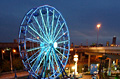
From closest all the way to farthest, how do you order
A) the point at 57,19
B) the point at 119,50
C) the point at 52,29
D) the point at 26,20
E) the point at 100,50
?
1. the point at 26,20
2. the point at 52,29
3. the point at 57,19
4. the point at 119,50
5. the point at 100,50

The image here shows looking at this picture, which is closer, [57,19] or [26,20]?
[26,20]

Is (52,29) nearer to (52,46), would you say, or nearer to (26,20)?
(52,46)

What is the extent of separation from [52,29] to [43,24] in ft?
5.25

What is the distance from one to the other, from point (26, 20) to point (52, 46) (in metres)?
5.29

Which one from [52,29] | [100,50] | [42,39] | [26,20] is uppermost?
[26,20]

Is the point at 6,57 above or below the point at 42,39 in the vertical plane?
below

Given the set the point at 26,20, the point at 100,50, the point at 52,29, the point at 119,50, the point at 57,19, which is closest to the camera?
the point at 26,20

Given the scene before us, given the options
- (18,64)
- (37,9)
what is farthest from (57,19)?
(18,64)

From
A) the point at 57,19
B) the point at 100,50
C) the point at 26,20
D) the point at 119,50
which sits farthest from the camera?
the point at 100,50

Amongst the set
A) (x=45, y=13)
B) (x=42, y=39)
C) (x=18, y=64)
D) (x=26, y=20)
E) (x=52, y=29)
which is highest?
(x=45, y=13)

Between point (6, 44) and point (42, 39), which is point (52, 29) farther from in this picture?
point (6, 44)

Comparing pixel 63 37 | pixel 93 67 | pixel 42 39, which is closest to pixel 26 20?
pixel 42 39

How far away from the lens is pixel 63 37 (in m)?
20.9

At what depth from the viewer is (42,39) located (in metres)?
17.6
